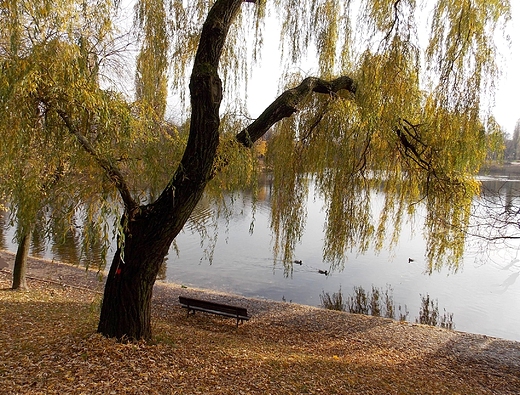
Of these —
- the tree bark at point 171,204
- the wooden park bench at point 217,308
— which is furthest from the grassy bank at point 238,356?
the tree bark at point 171,204

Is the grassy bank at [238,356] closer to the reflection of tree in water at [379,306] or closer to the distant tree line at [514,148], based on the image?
the reflection of tree in water at [379,306]

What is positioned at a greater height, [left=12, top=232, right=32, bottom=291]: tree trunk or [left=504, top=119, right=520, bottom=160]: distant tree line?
[left=504, top=119, right=520, bottom=160]: distant tree line

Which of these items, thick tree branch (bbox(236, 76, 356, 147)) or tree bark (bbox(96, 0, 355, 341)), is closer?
tree bark (bbox(96, 0, 355, 341))

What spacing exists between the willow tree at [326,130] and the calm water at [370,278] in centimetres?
347

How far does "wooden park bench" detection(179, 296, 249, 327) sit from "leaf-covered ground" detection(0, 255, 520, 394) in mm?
252

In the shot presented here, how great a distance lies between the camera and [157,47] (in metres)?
4.97

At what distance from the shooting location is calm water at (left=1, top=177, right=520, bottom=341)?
10.2 metres

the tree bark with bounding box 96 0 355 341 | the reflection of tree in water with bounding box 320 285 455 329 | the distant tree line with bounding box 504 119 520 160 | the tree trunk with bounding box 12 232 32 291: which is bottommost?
the reflection of tree in water with bounding box 320 285 455 329

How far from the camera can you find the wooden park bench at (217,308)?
7.12m

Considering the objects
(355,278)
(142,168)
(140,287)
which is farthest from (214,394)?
(355,278)

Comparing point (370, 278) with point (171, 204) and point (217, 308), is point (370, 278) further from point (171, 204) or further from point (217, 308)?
point (171, 204)

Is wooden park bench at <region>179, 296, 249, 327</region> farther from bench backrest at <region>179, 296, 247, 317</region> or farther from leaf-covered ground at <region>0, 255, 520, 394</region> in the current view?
leaf-covered ground at <region>0, 255, 520, 394</region>

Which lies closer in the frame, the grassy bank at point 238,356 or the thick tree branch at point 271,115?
the grassy bank at point 238,356

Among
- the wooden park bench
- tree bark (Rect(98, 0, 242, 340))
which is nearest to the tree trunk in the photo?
the wooden park bench
